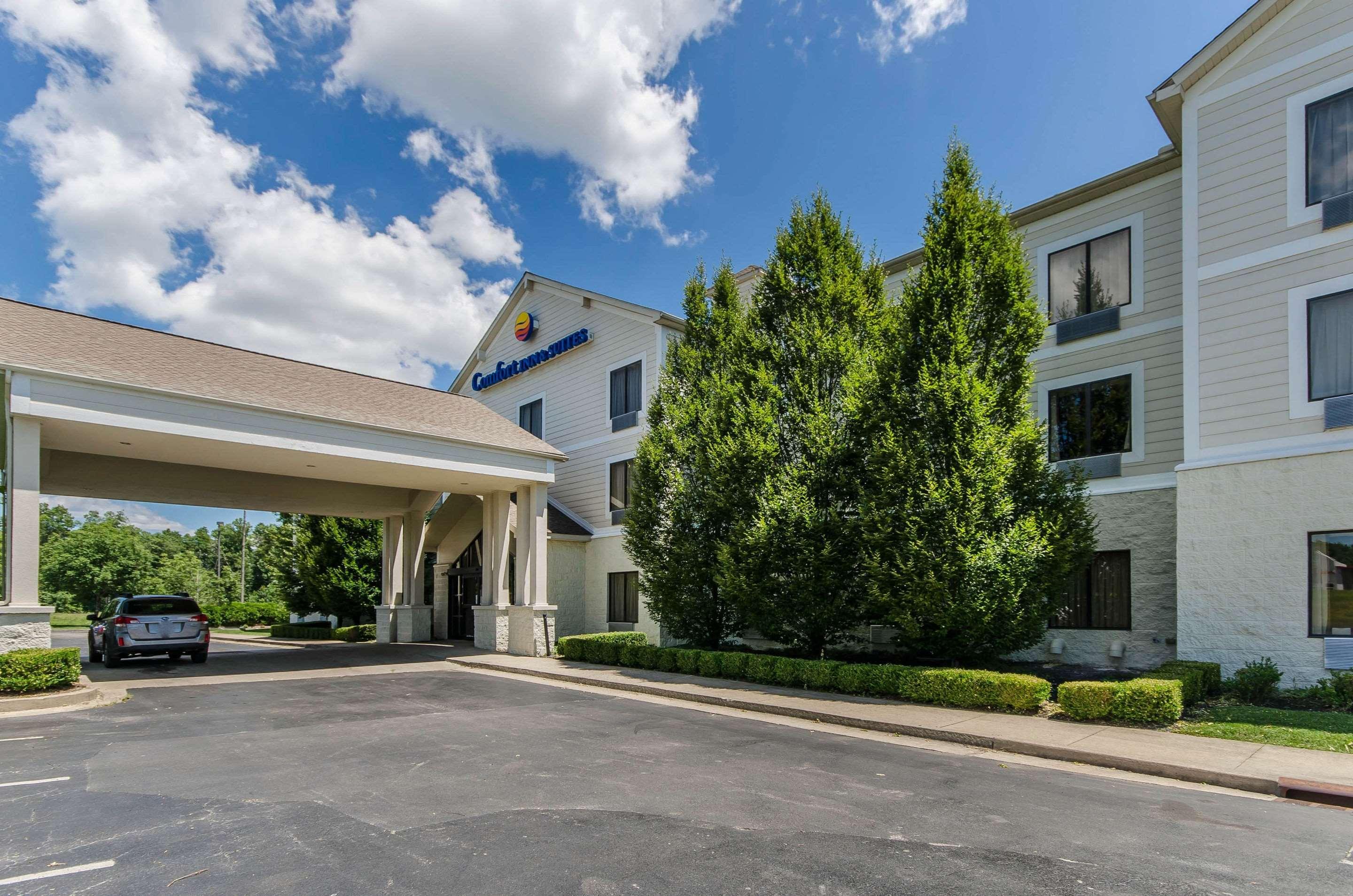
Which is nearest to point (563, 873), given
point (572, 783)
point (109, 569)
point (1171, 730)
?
point (572, 783)

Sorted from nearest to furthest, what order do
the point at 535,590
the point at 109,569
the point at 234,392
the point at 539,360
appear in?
the point at 234,392
the point at 535,590
the point at 539,360
the point at 109,569

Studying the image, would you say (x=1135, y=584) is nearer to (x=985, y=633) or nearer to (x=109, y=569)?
(x=985, y=633)

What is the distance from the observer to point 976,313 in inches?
525

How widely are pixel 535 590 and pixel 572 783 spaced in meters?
13.9

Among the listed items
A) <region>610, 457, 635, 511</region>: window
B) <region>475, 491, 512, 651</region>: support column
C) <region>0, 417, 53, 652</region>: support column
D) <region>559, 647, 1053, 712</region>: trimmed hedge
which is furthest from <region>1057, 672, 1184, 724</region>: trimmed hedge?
<region>0, 417, 53, 652</region>: support column

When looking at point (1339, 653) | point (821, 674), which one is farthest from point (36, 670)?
point (1339, 653)

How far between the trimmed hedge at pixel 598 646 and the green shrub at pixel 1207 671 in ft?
34.3

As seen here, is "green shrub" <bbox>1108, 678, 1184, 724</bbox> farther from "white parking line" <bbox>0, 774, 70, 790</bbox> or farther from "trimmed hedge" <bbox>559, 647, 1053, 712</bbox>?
"white parking line" <bbox>0, 774, 70, 790</bbox>

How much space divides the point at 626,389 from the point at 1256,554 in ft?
52.0

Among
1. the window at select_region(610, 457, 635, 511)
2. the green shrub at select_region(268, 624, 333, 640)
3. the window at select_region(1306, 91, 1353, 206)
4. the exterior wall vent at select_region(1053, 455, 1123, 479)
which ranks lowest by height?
the green shrub at select_region(268, 624, 333, 640)

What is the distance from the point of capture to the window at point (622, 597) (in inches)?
888

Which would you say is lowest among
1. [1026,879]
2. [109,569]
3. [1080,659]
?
[109,569]

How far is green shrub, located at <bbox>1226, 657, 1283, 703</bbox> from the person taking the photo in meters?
11.4

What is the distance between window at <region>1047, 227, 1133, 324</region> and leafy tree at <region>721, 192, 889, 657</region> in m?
3.60
